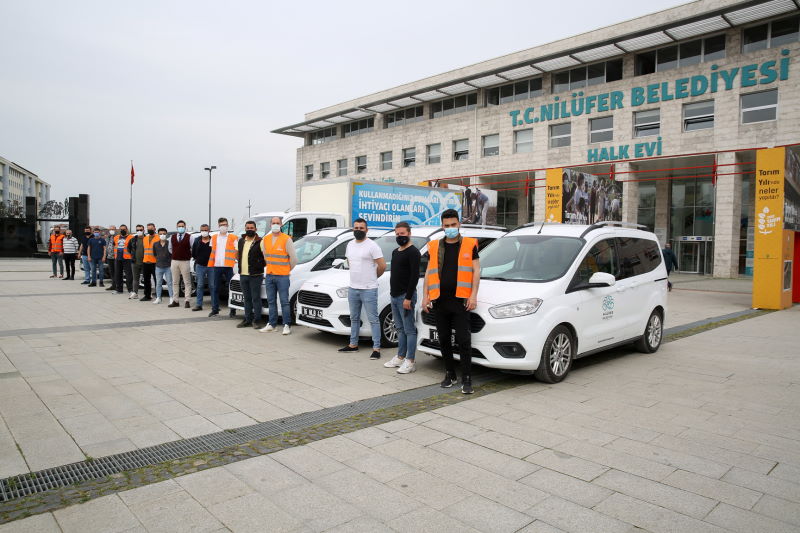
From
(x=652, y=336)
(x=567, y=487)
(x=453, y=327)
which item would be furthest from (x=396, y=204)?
(x=567, y=487)

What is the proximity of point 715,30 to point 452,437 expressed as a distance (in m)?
30.7

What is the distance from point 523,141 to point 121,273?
1055 inches

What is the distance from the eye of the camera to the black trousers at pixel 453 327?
19.1 feet

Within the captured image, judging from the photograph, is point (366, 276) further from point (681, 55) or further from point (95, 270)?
point (681, 55)

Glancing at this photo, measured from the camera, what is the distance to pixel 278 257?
29.8ft

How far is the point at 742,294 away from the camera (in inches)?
766

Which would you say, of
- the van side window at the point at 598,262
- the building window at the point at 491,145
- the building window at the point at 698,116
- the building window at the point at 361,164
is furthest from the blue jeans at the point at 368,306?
the building window at the point at 361,164

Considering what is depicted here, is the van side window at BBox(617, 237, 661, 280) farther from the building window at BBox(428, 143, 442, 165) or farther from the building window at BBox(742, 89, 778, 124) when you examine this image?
the building window at BBox(428, 143, 442, 165)

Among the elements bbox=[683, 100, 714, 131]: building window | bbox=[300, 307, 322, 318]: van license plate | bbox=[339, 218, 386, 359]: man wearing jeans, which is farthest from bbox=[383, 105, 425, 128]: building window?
bbox=[339, 218, 386, 359]: man wearing jeans

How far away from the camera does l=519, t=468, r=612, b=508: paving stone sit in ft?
11.3

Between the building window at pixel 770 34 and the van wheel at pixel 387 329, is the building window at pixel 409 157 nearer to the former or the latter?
the building window at pixel 770 34

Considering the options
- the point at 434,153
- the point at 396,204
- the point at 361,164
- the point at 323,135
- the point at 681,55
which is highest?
the point at 681,55

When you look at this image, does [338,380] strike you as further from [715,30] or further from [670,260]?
[715,30]

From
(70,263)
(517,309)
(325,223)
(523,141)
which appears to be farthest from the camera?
(523,141)
